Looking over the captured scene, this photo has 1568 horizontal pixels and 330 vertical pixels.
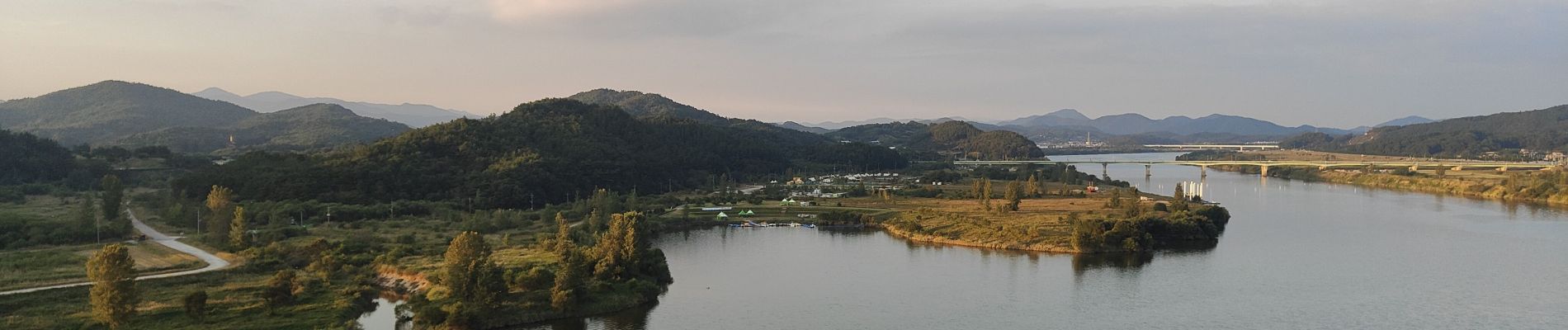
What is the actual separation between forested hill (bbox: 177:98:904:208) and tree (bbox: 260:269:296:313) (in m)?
26.2

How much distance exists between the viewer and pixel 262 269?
98.6ft

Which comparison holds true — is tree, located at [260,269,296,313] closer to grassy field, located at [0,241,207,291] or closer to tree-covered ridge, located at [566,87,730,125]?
grassy field, located at [0,241,207,291]

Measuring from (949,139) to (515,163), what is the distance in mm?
93835

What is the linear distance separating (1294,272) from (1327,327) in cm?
917

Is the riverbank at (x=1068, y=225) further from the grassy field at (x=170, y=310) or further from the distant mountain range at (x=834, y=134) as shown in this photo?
the distant mountain range at (x=834, y=134)

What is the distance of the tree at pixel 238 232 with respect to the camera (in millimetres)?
33531

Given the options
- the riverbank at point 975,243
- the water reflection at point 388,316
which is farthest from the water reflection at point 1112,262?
the water reflection at point 388,316

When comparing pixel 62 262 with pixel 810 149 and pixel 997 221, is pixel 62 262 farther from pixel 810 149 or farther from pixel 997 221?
pixel 810 149

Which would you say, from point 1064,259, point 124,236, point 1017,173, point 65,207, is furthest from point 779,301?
point 1017,173

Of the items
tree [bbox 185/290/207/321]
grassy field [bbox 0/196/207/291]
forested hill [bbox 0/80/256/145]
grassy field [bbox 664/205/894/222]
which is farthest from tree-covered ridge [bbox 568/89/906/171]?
tree [bbox 185/290/207/321]

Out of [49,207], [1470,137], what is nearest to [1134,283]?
[49,207]

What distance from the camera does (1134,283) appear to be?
3081cm

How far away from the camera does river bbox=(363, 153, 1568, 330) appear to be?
25.5m

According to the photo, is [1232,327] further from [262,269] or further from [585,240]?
[262,269]
